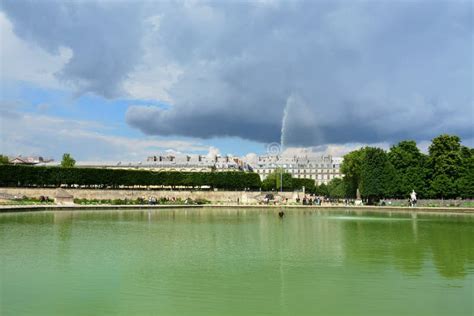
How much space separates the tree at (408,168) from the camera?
4984 cm

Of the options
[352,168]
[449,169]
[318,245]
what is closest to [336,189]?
[352,168]

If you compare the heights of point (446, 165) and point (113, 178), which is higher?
point (446, 165)

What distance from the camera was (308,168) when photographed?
11925 centimetres

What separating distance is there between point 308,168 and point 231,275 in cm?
10930

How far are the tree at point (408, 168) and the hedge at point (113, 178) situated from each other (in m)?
19.1

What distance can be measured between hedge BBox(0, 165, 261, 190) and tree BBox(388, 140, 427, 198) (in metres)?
19.1

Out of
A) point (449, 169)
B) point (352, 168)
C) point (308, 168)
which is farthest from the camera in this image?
point (308, 168)

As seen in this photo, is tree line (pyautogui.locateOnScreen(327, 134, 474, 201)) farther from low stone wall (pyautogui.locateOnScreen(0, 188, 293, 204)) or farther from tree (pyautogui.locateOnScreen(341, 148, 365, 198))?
low stone wall (pyautogui.locateOnScreen(0, 188, 293, 204))

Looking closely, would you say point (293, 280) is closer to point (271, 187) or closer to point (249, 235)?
point (249, 235)

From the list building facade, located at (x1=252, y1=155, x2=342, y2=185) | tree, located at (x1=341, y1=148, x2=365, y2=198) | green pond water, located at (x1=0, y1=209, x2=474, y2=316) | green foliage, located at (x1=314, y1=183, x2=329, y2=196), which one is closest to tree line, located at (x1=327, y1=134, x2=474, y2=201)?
tree, located at (x1=341, y1=148, x2=365, y2=198)

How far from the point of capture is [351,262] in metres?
13.1

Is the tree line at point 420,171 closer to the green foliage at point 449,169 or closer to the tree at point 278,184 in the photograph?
the green foliage at point 449,169

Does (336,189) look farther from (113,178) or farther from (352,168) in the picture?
(113,178)

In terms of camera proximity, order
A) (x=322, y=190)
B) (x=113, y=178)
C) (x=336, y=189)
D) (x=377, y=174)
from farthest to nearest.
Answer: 1. (x=322, y=190)
2. (x=336, y=189)
3. (x=113, y=178)
4. (x=377, y=174)
